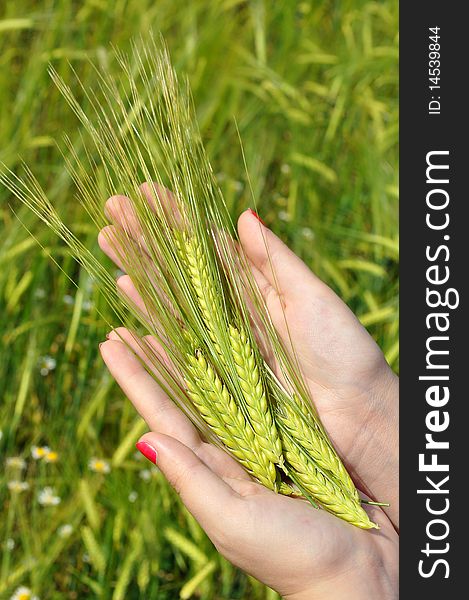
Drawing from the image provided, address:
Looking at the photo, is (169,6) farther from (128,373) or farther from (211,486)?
(211,486)

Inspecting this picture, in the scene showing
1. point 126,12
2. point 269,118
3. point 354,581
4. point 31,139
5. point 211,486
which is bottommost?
point 354,581

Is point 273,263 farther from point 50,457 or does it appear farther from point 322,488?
point 50,457

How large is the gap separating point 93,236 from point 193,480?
85cm

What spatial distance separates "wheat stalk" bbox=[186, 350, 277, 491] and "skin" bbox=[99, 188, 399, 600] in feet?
0.13

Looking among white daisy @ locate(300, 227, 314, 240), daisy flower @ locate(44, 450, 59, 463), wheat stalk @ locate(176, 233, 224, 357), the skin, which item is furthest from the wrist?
white daisy @ locate(300, 227, 314, 240)

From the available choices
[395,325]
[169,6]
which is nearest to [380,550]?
[395,325]

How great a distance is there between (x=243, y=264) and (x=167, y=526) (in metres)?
0.64

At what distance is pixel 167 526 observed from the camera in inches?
72.5

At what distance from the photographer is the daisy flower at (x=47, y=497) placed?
1873mm

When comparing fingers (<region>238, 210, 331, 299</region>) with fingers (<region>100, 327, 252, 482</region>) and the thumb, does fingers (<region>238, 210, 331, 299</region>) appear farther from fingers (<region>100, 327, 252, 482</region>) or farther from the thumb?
the thumb

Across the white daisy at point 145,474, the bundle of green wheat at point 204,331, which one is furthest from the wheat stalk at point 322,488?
the white daisy at point 145,474

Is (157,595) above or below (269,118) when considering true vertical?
below

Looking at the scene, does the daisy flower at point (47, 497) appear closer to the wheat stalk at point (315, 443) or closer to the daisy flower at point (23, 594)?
the daisy flower at point (23, 594)

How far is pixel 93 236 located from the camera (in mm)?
2043
